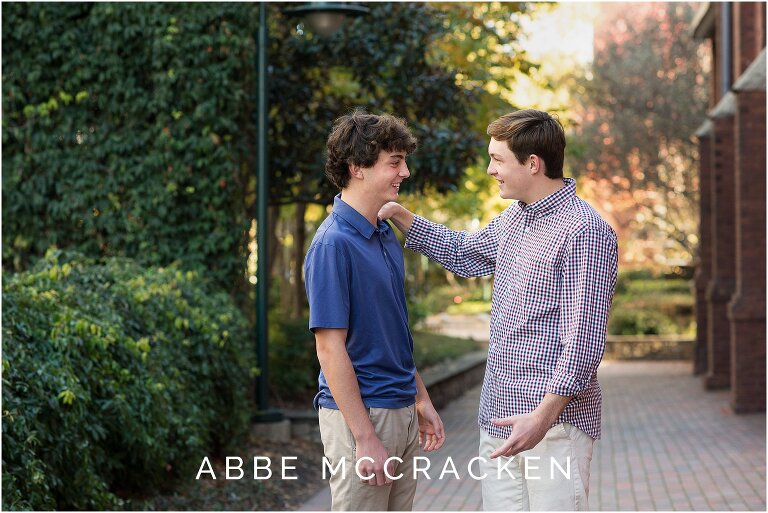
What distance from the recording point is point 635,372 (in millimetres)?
21688

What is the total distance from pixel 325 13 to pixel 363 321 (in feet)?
22.3

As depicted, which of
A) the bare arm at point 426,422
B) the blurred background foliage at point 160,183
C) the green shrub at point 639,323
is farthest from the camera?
the green shrub at point 639,323

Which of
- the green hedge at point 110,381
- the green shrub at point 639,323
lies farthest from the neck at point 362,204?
the green shrub at point 639,323

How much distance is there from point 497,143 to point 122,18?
756cm

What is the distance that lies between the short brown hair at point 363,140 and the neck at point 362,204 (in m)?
0.07

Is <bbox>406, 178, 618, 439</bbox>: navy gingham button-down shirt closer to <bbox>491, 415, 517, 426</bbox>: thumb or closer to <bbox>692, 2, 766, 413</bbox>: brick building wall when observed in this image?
<bbox>491, 415, 517, 426</bbox>: thumb

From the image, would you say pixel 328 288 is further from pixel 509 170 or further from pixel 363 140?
pixel 509 170

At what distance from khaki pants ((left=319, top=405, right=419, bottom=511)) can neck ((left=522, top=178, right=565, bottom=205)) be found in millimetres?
762

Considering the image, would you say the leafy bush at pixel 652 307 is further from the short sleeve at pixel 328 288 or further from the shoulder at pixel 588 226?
the short sleeve at pixel 328 288

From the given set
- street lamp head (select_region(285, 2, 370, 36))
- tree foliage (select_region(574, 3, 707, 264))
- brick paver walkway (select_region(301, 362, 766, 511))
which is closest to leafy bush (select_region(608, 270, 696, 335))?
tree foliage (select_region(574, 3, 707, 264))

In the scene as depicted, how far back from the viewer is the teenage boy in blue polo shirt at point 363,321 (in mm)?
3205

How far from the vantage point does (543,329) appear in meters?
3.30

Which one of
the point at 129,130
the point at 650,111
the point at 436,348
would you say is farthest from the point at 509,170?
the point at 650,111

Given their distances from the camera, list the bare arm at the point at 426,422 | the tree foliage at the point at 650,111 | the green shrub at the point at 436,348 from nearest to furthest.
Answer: the bare arm at the point at 426,422 → the green shrub at the point at 436,348 → the tree foliage at the point at 650,111
